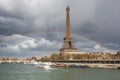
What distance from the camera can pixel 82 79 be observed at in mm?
74312

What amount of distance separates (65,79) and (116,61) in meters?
88.4

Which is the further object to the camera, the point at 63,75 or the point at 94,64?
the point at 94,64

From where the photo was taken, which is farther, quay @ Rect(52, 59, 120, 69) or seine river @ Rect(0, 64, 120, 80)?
quay @ Rect(52, 59, 120, 69)

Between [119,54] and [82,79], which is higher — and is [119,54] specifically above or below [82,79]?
above

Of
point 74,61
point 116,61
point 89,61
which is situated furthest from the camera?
point 74,61

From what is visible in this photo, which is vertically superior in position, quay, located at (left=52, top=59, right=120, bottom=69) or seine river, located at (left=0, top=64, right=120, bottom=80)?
quay, located at (left=52, top=59, right=120, bottom=69)

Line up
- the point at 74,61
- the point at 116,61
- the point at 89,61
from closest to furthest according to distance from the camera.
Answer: the point at 116,61, the point at 89,61, the point at 74,61

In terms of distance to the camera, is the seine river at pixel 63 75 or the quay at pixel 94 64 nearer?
the seine river at pixel 63 75

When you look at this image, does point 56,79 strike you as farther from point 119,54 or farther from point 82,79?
point 119,54

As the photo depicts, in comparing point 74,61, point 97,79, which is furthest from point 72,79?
point 74,61

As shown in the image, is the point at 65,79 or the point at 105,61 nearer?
the point at 65,79

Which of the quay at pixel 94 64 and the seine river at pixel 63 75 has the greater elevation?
the quay at pixel 94 64

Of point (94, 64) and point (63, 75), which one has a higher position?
point (94, 64)

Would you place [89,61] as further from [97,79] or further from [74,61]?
[97,79]
